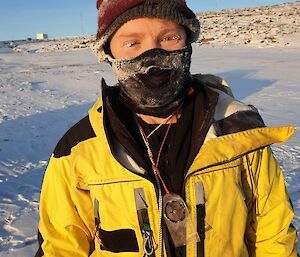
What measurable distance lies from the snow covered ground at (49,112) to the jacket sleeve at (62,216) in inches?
66.6

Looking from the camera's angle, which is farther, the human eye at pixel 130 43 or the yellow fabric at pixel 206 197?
the human eye at pixel 130 43

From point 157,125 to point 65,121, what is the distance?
5.64 m

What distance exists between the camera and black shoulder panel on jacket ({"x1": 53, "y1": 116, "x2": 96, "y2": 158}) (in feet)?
5.34

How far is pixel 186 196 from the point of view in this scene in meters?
1.50

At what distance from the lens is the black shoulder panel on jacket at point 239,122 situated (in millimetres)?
1572

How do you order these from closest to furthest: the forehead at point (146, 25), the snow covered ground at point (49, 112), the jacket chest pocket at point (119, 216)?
the jacket chest pocket at point (119, 216) → the forehead at point (146, 25) → the snow covered ground at point (49, 112)

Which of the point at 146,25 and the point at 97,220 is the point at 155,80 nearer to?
the point at 146,25

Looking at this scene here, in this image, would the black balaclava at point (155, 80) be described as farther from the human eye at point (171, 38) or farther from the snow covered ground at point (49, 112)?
the snow covered ground at point (49, 112)

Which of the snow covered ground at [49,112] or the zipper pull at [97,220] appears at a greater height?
the zipper pull at [97,220]

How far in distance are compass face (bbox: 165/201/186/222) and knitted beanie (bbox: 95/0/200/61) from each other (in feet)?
2.46

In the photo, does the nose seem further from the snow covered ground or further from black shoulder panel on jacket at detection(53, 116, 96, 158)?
the snow covered ground

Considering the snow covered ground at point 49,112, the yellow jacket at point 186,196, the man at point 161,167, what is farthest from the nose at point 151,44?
the snow covered ground at point 49,112

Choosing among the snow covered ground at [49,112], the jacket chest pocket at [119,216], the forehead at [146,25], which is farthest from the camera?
the snow covered ground at [49,112]

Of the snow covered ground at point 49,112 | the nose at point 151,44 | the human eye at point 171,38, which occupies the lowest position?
the snow covered ground at point 49,112
